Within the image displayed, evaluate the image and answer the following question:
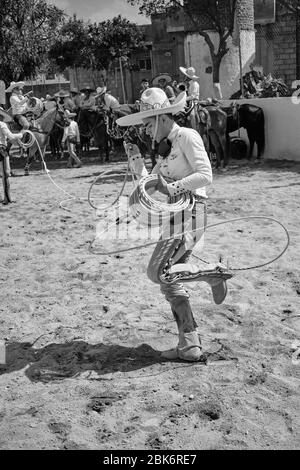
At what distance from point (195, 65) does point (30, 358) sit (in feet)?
78.2

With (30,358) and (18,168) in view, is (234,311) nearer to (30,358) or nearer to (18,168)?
(30,358)

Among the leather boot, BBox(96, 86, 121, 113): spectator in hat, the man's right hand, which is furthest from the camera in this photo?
BBox(96, 86, 121, 113): spectator in hat

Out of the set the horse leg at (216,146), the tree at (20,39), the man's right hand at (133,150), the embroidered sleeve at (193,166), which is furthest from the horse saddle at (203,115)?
the tree at (20,39)

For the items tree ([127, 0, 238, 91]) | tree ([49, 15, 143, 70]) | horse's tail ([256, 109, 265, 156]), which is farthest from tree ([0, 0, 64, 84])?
horse's tail ([256, 109, 265, 156])

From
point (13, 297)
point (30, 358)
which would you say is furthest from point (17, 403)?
point (13, 297)

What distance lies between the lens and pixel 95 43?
3534 centimetres

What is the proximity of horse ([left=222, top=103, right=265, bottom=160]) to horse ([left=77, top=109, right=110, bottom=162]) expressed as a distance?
4020mm

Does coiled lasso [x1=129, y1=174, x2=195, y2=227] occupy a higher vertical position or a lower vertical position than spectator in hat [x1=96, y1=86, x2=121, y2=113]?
lower

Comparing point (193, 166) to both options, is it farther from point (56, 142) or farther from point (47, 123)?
point (56, 142)

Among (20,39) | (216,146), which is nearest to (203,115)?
(216,146)

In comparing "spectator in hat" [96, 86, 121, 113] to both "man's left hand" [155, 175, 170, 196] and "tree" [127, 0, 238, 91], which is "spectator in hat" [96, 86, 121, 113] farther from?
"man's left hand" [155, 175, 170, 196]

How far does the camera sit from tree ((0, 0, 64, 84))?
73.8 ft

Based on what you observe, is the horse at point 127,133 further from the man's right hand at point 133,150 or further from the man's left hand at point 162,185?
the man's left hand at point 162,185

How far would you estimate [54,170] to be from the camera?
15.4m
